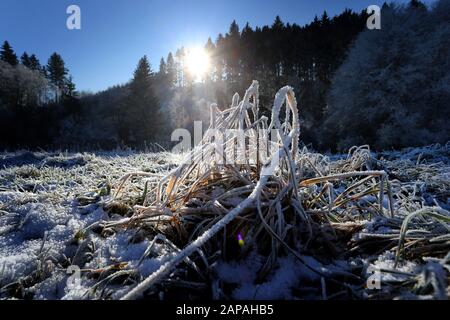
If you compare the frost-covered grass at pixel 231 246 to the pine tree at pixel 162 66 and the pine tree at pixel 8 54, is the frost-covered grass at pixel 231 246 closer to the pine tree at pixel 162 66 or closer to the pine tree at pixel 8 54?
the pine tree at pixel 8 54

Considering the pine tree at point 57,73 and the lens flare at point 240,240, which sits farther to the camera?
the pine tree at point 57,73

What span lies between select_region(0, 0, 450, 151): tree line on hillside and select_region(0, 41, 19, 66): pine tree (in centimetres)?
12

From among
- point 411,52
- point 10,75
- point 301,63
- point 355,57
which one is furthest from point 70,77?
point 411,52

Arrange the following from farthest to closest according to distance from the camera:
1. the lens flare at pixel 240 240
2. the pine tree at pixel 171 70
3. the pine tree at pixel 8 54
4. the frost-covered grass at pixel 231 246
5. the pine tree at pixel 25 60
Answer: the pine tree at pixel 171 70, the pine tree at pixel 25 60, the pine tree at pixel 8 54, the lens flare at pixel 240 240, the frost-covered grass at pixel 231 246

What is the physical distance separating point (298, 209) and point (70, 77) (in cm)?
4423

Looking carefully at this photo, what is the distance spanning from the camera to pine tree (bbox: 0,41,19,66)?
3353 centimetres

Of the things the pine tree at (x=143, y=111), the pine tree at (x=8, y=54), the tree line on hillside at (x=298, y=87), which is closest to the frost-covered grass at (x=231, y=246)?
the tree line on hillside at (x=298, y=87)

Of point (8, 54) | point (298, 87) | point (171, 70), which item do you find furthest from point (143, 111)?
point (171, 70)

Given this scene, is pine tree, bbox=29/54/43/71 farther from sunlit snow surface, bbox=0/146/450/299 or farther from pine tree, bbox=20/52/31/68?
sunlit snow surface, bbox=0/146/450/299

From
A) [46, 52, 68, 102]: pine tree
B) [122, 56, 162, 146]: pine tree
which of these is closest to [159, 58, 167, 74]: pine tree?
[46, 52, 68, 102]: pine tree

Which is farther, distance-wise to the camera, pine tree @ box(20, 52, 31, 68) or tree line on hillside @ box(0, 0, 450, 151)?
pine tree @ box(20, 52, 31, 68)

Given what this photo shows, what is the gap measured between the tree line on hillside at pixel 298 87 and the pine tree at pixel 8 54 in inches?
4.6

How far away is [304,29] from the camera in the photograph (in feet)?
112

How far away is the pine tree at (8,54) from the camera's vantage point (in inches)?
1320
